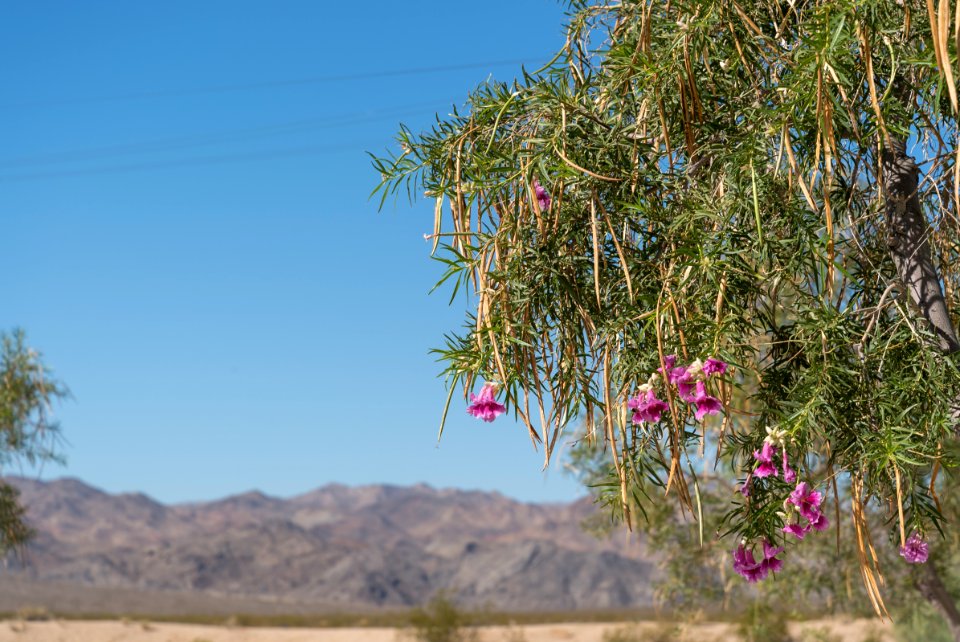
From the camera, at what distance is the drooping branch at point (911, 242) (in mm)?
4680

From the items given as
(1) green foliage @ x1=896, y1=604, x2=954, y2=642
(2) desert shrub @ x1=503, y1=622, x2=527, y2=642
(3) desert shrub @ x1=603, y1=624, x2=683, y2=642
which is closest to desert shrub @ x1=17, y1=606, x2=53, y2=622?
(2) desert shrub @ x1=503, y1=622, x2=527, y2=642

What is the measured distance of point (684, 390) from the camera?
158 inches

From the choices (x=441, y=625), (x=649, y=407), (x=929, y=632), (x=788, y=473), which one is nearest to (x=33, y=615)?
(x=441, y=625)

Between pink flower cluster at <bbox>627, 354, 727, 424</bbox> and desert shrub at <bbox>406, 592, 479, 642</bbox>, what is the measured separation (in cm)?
2448

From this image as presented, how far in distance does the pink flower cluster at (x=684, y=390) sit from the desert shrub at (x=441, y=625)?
2448 cm

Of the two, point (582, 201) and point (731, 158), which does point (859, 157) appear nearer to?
point (731, 158)

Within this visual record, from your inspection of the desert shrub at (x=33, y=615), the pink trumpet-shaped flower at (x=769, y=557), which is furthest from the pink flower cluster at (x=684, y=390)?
the desert shrub at (x=33, y=615)

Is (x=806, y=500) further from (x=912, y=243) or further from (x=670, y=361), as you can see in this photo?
(x=912, y=243)

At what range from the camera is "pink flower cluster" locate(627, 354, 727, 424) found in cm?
392

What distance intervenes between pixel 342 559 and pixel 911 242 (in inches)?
3263

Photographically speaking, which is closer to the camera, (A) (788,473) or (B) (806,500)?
(A) (788,473)

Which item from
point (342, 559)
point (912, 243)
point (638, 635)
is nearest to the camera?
point (912, 243)

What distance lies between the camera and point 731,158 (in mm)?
4312

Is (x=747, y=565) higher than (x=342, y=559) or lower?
lower
